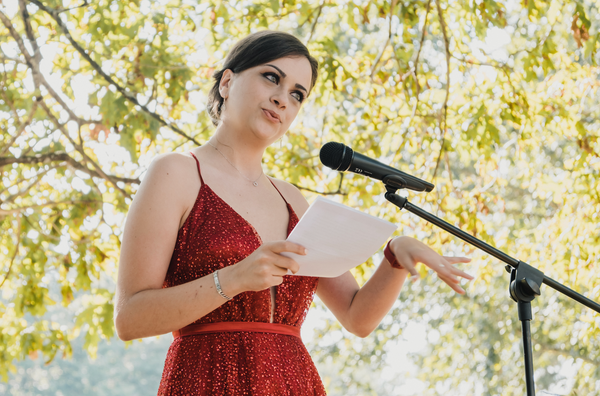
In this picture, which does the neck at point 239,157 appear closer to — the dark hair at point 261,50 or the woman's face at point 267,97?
the woman's face at point 267,97

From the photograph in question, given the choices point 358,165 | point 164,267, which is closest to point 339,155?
point 358,165

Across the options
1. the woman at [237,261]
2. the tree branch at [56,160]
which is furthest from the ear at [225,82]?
the tree branch at [56,160]

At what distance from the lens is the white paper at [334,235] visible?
1347mm

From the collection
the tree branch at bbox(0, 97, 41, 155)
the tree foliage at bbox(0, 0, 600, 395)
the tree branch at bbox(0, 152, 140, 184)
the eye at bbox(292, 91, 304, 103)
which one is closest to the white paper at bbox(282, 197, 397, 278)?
the eye at bbox(292, 91, 304, 103)

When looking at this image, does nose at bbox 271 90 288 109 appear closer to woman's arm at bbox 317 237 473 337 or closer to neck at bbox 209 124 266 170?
neck at bbox 209 124 266 170

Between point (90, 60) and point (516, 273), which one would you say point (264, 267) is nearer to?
point (516, 273)

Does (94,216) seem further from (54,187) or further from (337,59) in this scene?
(337,59)

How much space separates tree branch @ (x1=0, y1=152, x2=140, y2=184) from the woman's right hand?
103 inches

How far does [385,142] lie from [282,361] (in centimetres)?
294

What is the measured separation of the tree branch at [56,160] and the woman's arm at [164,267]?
2.26 meters

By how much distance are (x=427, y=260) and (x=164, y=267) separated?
694mm

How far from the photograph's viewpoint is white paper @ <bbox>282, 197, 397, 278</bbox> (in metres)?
1.35


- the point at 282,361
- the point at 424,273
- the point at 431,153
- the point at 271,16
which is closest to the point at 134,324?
the point at 282,361

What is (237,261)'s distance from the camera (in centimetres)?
171
